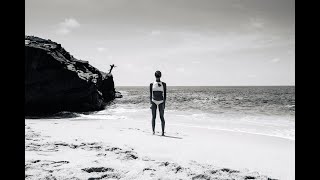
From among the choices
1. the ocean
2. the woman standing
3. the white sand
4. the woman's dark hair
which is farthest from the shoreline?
the ocean

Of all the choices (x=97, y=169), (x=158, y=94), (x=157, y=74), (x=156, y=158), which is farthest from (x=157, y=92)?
(x=97, y=169)

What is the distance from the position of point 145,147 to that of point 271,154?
2627 mm

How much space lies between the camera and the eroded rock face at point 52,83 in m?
19.0

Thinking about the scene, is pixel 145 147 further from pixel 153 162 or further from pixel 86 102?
pixel 86 102

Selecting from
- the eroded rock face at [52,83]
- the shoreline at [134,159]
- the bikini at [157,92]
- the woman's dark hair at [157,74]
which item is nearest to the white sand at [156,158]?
the shoreline at [134,159]

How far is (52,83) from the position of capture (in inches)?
787

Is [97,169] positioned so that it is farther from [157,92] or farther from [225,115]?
[225,115]

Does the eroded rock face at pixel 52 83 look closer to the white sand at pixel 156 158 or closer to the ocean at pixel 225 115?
the ocean at pixel 225 115

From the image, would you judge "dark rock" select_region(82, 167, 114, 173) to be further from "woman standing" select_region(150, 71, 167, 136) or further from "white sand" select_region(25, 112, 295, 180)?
"woman standing" select_region(150, 71, 167, 136)

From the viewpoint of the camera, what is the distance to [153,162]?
14.6 ft

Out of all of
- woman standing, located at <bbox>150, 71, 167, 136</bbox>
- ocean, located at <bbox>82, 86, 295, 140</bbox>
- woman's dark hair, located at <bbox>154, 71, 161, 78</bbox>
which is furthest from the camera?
ocean, located at <bbox>82, 86, 295, 140</bbox>

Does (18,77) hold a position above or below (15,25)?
below

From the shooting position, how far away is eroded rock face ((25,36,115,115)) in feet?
62.2
